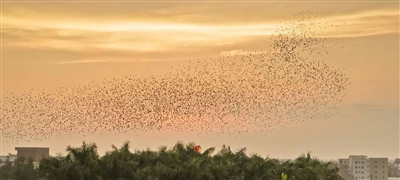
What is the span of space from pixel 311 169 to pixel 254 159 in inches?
158

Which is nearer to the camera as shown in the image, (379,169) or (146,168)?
(146,168)

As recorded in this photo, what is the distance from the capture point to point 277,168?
145 ft

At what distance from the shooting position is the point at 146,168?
40719 mm

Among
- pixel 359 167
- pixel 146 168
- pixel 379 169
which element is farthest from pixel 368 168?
pixel 146 168

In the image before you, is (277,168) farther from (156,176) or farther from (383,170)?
(383,170)

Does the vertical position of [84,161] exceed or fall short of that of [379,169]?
it exceeds it

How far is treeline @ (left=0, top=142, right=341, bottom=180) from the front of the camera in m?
39.8

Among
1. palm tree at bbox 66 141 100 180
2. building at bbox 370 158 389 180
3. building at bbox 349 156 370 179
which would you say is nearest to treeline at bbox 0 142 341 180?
palm tree at bbox 66 141 100 180

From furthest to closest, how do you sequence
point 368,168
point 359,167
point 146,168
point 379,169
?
1. point 359,167
2. point 368,168
3. point 379,169
4. point 146,168

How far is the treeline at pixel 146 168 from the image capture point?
39.8 metres

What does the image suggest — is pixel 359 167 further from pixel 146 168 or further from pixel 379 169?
pixel 146 168

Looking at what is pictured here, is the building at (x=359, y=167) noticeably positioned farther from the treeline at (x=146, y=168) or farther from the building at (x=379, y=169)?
the treeline at (x=146, y=168)

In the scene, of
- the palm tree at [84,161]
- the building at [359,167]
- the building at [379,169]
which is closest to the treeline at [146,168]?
the palm tree at [84,161]

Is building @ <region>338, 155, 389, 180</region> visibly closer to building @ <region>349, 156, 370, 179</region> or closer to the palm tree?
building @ <region>349, 156, 370, 179</region>
